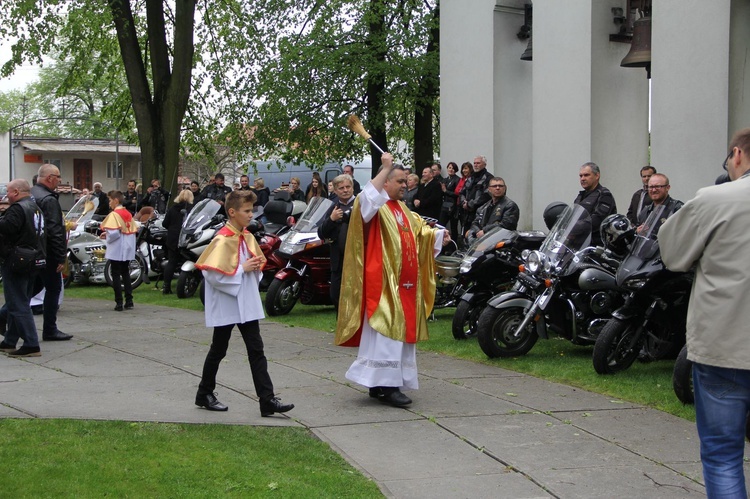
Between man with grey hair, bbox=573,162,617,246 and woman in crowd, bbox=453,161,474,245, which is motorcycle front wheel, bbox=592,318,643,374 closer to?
man with grey hair, bbox=573,162,617,246

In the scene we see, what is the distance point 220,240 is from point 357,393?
181 cm

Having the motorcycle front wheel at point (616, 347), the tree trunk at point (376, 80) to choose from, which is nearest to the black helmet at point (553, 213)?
the motorcycle front wheel at point (616, 347)

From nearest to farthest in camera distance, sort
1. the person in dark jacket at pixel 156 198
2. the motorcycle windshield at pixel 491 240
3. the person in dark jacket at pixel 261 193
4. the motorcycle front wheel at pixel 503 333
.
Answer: the motorcycle front wheel at pixel 503 333 < the motorcycle windshield at pixel 491 240 < the person in dark jacket at pixel 261 193 < the person in dark jacket at pixel 156 198

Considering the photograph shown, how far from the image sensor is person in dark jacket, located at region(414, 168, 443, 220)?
1789 cm

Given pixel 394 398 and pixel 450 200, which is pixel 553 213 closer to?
pixel 394 398

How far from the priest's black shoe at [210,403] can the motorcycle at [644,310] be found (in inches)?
129

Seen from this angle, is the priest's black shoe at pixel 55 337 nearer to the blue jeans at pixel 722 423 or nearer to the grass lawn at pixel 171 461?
the grass lawn at pixel 171 461

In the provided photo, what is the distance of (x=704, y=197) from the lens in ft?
14.0

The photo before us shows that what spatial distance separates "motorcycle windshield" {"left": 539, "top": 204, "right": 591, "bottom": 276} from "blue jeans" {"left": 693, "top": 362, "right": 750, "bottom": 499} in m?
5.15

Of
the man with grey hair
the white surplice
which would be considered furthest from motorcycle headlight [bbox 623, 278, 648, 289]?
the white surplice

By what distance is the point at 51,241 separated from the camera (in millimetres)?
11016

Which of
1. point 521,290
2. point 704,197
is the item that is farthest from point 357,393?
point 704,197

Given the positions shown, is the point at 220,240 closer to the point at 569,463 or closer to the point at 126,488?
the point at 126,488

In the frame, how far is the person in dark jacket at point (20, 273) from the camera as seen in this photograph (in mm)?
10023
